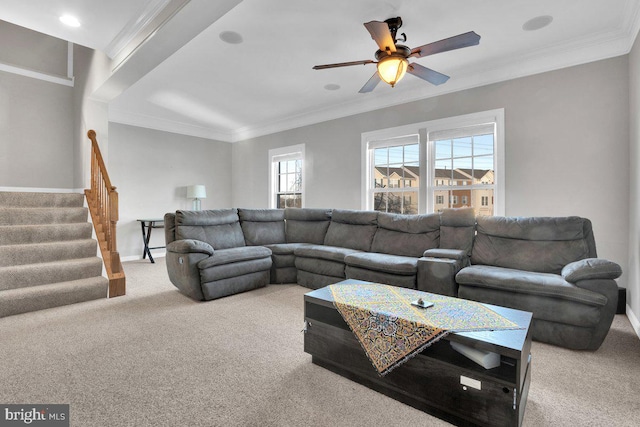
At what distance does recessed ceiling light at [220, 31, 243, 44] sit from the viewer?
324cm

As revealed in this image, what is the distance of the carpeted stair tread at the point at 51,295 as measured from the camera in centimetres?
307

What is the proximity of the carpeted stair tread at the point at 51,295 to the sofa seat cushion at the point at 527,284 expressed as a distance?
3.85 m

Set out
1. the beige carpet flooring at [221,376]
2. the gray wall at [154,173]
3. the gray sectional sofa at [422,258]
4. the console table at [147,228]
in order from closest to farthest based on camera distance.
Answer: the beige carpet flooring at [221,376] → the gray sectional sofa at [422,258] → the console table at [147,228] → the gray wall at [154,173]

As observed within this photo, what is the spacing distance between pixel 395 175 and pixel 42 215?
4.91 metres

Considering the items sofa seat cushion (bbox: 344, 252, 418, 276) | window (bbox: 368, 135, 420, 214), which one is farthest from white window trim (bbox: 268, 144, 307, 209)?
sofa seat cushion (bbox: 344, 252, 418, 276)

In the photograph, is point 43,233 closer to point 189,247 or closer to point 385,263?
point 189,247

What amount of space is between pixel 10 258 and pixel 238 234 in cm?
248

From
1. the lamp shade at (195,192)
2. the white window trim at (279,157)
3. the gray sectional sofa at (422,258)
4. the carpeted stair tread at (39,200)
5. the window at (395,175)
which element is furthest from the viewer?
the lamp shade at (195,192)

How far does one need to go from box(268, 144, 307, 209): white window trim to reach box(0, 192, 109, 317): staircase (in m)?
3.22

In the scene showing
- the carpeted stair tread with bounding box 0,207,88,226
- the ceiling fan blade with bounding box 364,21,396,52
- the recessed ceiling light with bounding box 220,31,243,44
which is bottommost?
the carpeted stair tread with bounding box 0,207,88,226

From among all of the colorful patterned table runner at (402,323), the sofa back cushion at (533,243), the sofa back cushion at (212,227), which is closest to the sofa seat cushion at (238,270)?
the sofa back cushion at (212,227)

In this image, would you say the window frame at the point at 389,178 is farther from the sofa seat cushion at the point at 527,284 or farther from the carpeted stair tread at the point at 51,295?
the carpeted stair tread at the point at 51,295

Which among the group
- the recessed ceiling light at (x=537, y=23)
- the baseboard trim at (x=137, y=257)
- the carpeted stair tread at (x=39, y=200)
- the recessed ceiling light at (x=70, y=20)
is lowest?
the baseboard trim at (x=137, y=257)

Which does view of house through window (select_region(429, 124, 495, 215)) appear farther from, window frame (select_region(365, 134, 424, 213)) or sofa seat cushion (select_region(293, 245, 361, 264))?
sofa seat cushion (select_region(293, 245, 361, 264))
